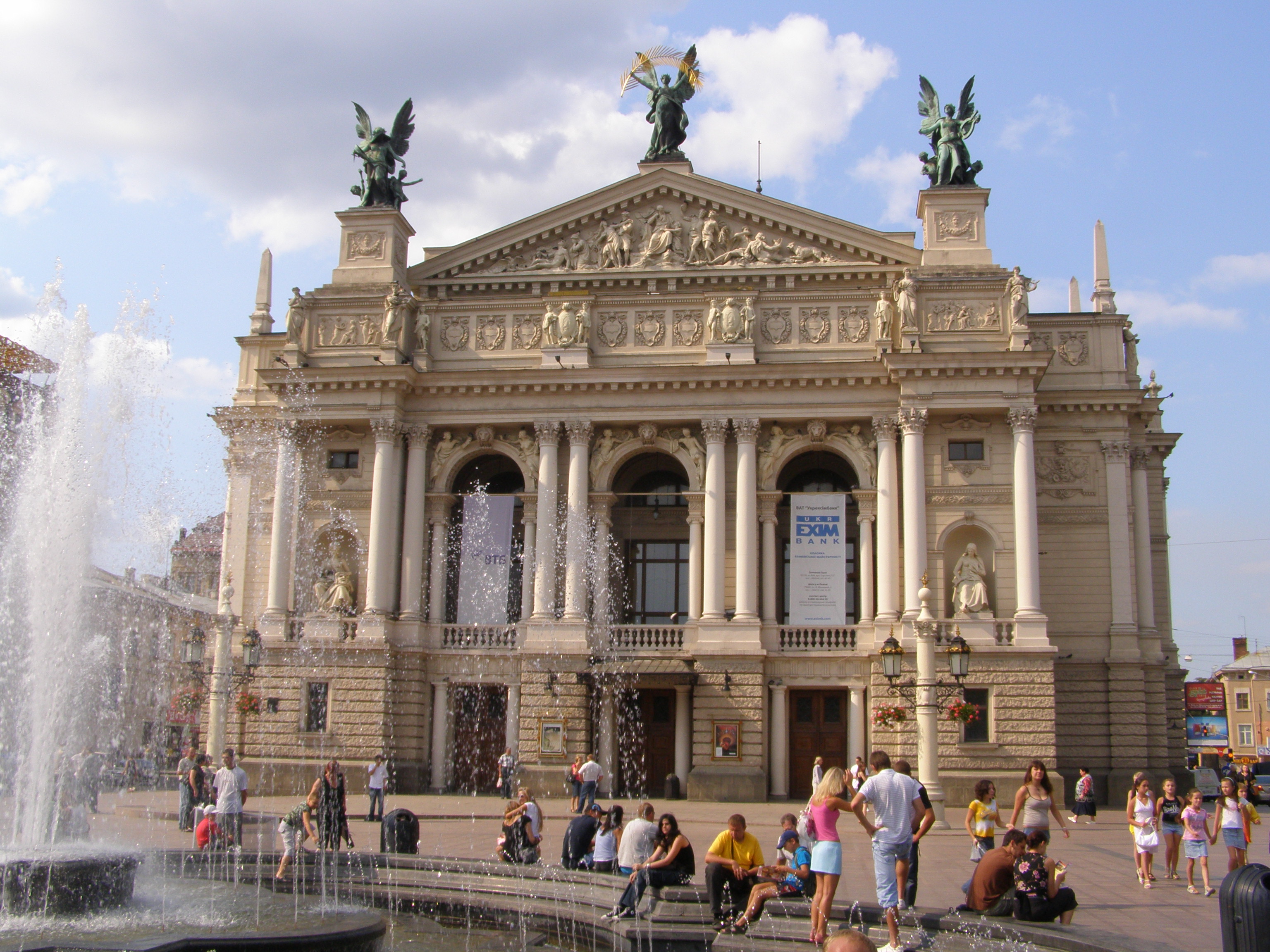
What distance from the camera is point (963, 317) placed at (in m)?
39.2

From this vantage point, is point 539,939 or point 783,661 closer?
point 539,939

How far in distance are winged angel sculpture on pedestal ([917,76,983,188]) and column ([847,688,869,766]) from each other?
1774cm

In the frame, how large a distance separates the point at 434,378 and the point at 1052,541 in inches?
853

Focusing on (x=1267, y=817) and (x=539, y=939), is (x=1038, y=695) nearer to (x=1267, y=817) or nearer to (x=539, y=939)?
(x=1267, y=817)

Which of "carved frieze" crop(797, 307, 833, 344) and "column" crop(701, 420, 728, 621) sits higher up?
"carved frieze" crop(797, 307, 833, 344)

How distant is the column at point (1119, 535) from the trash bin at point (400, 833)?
2620cm

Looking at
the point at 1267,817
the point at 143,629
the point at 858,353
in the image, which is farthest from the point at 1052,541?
the point at 143,629

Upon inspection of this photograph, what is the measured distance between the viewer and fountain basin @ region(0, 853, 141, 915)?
558 inches

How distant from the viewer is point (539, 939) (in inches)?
637

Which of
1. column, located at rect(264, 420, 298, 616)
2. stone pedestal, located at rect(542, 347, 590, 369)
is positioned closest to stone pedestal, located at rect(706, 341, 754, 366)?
stone pedestal, located at rect(542, 347, 590, 369)

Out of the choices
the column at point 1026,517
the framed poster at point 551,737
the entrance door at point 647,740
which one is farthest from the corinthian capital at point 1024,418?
the framed poster at point 551,737

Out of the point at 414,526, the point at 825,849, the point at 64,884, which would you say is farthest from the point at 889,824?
the point at 414,526

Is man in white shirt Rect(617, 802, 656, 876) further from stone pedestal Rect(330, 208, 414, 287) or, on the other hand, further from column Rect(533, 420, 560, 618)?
stone pedestal Rect(330, 208, 414, 287)

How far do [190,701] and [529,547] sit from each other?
1642 centimetres
